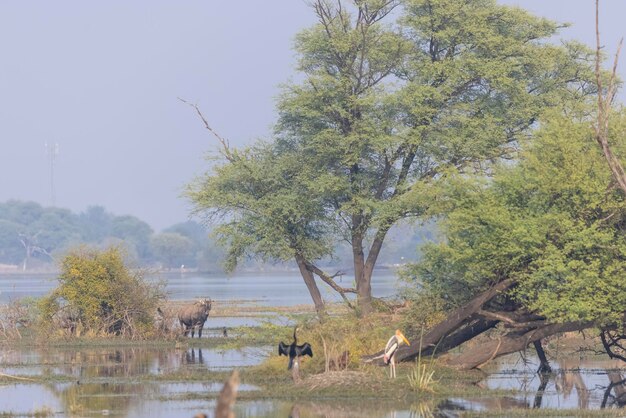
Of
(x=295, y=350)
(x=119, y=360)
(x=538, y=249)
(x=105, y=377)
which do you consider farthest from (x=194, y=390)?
(x=119, y=360)

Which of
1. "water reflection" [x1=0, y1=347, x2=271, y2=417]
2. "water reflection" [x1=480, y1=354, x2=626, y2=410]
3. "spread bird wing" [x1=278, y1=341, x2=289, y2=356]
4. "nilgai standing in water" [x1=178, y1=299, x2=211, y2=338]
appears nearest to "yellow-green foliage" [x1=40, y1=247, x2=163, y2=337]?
"nilgai standing in water" [x1=178, y1=299, x2=211, y2=338]

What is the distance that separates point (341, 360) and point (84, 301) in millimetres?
17990

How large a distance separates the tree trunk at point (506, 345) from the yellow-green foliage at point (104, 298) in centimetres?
1688

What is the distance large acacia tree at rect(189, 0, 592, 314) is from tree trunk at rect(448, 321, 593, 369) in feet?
34.7

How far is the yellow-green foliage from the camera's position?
153ft

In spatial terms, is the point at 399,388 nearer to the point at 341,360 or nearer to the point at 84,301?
the point at 341,360

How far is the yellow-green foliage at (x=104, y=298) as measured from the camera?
153 feet

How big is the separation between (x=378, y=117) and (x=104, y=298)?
1212cm

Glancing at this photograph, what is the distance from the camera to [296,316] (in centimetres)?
3247

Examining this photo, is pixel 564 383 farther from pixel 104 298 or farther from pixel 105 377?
pixel 104 298

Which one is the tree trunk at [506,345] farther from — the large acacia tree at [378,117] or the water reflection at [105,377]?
the large acacia tree at [378,117]

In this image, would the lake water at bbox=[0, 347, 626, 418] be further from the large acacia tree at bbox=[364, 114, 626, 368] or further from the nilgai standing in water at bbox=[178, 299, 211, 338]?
the nilgai standing in water at bbox=[178, 299, 211, 338]

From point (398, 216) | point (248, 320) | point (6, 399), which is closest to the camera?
point (6, 399)

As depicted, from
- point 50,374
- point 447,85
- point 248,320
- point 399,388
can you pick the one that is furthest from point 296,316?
point 248,320
